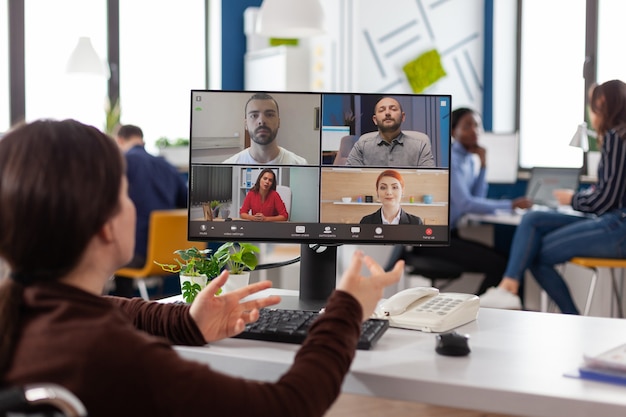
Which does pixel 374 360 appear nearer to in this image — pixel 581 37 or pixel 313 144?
pixel 313 144

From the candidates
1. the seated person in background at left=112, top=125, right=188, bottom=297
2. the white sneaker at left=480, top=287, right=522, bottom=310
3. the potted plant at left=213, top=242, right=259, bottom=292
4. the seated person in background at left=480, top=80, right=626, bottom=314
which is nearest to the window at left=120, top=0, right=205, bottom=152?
the seated person in background at left=112, top=125, right=188, bottom=297

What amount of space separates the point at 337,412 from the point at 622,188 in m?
1.61

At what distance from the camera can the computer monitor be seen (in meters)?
1.78

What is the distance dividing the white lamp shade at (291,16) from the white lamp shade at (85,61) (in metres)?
1.29

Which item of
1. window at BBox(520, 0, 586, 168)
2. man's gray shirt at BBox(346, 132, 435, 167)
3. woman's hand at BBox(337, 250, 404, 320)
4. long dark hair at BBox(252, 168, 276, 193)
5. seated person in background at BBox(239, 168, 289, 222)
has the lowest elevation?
woman's hand at BBox(337, 250, 404, 320)

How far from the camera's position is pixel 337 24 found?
595 centimetres

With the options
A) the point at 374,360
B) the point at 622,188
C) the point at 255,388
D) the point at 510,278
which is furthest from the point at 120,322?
the point at 510,278

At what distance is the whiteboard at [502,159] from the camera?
5.38m

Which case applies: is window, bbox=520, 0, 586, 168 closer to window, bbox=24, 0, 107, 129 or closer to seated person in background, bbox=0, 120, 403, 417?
window, bbox=24, 0, 107, 129

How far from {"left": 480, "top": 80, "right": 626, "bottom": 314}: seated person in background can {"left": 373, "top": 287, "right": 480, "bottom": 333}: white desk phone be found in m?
2.10

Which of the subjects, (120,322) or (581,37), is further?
(581,37)

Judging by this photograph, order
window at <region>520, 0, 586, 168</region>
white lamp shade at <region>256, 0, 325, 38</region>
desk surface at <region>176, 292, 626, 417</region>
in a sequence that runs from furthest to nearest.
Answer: window at <region>520, 0, 586, 168</region>
white lamp shade at <region>256, 0, 325, 38</region>
desk surface at <region>176, 292, 626, 417</region>

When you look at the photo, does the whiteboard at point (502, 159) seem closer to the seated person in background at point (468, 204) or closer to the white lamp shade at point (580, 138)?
the seated person in background at point (468, 204)

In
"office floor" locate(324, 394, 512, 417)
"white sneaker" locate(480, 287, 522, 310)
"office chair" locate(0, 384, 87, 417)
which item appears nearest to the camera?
"office chair" locate(0, 384, 87, 417)
